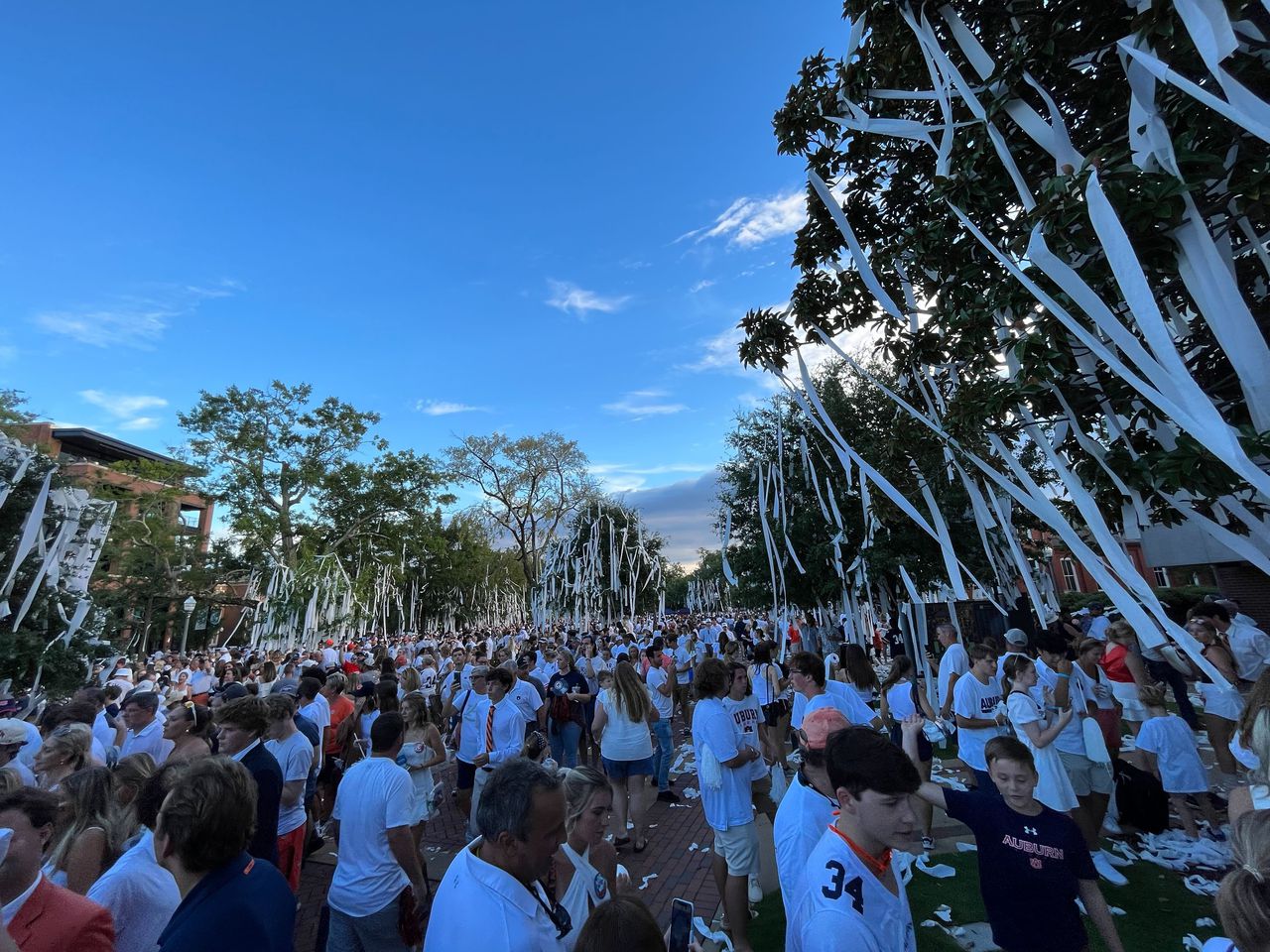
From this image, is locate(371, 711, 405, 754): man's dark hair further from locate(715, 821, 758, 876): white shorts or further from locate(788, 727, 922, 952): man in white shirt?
locate(788, 727, 922, 952): man in white shirt

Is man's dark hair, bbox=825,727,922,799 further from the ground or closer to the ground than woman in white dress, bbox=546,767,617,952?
further from the ground

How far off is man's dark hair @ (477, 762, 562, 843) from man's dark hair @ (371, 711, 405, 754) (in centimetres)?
186

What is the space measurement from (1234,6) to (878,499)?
7.09m

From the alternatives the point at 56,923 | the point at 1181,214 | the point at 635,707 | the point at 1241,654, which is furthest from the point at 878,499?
the point at 56,923

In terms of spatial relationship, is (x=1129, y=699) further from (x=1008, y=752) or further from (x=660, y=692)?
(x=660, y=692)

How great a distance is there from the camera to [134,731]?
16.1 feet

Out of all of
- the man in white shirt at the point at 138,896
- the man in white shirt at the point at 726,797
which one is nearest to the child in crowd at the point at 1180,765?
the man in white shirt at the point at 726,797

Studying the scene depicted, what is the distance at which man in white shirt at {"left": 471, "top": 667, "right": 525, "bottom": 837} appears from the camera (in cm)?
570

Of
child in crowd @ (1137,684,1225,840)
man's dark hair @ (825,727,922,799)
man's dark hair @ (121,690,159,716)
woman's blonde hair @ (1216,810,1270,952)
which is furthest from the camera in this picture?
child in crowd @ (1137,684,1225,840)

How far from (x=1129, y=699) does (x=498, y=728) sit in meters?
7.10

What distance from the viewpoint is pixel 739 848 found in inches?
158

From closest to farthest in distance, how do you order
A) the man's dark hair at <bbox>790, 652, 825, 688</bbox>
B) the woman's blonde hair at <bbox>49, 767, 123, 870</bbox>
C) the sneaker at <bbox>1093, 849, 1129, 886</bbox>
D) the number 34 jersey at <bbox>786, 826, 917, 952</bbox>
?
the number 34 jersey at <bbox>786, 826, 917, 952</bbox>, the woman's blonde hair at <bbox>49, 767, 123, 870</bbox>, the sneaker at <bbox>1093, 849, 1129, 886</bbox>, the man's dark hair at <bbox>790, 652, 825, 688</bbox>

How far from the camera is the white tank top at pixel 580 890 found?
232cm

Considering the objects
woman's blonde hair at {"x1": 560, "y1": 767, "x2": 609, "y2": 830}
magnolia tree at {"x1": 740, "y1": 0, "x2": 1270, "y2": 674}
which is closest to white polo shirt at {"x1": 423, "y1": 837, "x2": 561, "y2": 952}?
woman's blonde hair at {"x1": 560, "y1": 767, "x2": 609, "y2": 830}
